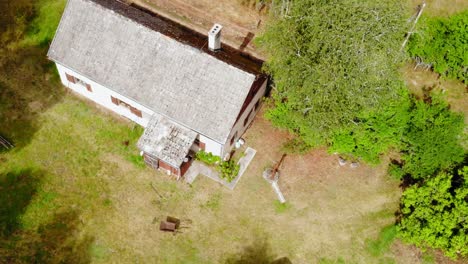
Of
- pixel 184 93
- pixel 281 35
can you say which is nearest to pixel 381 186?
pixel 281 35

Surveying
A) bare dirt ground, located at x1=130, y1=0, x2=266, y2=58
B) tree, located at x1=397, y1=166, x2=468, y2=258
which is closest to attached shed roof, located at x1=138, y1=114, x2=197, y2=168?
bare dirt ground, located at x1=130, y1=0, x2=266, y2=58

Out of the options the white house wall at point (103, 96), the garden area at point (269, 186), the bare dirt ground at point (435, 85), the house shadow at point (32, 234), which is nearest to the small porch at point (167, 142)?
the white house wall at point (103, 96)

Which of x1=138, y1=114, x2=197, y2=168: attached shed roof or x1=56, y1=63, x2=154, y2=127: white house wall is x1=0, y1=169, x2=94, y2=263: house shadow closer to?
x1=138, y1=114, x2=197, y2=168: attached shed roof

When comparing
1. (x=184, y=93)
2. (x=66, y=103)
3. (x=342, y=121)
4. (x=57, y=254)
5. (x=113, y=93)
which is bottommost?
(x=57, y=254)

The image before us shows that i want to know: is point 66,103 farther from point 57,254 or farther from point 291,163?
point 291,163

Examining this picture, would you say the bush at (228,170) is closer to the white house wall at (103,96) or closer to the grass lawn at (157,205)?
the grass lawn at (157,205)

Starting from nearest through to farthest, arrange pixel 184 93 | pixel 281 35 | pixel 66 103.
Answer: pixel 281 35 < pixel 184 93 < pixel 66 103

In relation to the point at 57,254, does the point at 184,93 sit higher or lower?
higher

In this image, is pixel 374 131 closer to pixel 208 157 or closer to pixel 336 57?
pixel 336 57
